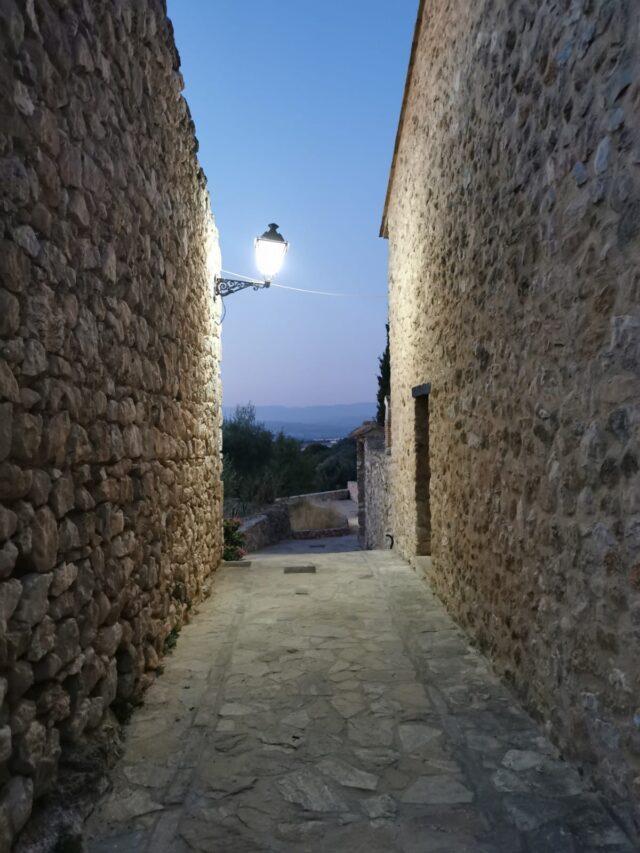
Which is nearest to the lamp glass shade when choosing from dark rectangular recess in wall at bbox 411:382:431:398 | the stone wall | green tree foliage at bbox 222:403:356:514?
dark rectangular recess in wall at bbox 411:382:431:398

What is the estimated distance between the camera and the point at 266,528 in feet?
44.7

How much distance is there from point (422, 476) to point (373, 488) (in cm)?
614

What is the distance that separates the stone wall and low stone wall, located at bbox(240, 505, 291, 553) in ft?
6.27

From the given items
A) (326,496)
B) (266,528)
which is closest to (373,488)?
(266,528)

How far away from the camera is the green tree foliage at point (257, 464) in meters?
16.0

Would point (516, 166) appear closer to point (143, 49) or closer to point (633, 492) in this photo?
point (633, 492)

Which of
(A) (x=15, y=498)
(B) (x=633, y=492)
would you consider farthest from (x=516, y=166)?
(A) (x=15, y=498)

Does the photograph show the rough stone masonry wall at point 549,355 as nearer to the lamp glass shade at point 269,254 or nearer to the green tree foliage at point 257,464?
the lamp glass shade at point 269,254

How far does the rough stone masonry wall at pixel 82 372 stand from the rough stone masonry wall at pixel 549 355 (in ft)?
6.30

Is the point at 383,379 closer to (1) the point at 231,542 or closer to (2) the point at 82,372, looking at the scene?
(1) the point at 231,542

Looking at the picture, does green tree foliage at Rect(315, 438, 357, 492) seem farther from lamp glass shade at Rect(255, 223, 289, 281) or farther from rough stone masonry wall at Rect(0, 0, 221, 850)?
rough stone masonry wall at Rect(0, 0, 221, 850)

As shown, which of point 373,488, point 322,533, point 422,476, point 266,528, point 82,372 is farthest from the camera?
point 322,533

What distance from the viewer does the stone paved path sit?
2.05 m

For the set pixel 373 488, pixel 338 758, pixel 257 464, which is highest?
pixel 257 464
